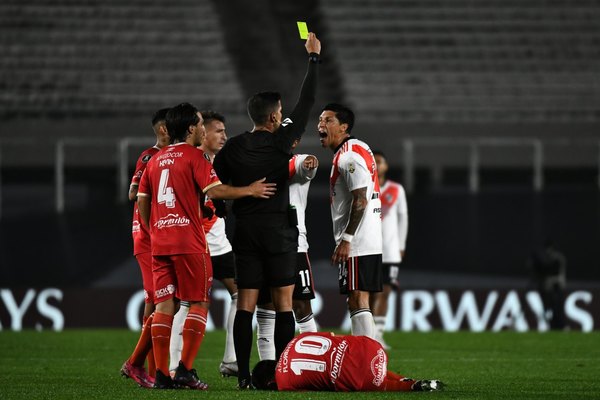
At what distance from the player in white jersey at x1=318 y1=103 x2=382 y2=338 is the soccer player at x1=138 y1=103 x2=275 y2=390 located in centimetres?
91

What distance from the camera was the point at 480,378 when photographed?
29.8 feet

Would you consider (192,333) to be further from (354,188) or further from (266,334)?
(354,188)

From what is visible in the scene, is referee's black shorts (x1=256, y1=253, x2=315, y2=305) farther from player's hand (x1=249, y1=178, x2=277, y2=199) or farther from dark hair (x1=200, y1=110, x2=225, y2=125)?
dark hair (x1=200, y1=110, x2=225, y2=125)

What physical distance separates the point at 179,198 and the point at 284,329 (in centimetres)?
108

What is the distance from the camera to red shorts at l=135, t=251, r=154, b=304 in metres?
8.58

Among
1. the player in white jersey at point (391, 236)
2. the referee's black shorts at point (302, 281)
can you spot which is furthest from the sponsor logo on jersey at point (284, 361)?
the player in white jersey at point (391, 236)

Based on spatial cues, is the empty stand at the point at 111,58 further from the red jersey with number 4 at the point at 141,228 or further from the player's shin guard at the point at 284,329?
the player's shin guard at the point at 284,329

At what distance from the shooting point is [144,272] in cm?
866

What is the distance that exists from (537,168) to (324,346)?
11815mm

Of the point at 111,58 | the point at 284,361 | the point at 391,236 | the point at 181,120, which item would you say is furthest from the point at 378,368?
the point at 111,58

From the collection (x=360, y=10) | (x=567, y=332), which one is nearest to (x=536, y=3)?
(x=360, y=10)

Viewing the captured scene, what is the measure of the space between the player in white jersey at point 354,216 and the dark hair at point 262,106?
908mm

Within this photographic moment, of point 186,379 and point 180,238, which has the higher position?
point 180,238

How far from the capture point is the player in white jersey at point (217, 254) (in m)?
8.98
